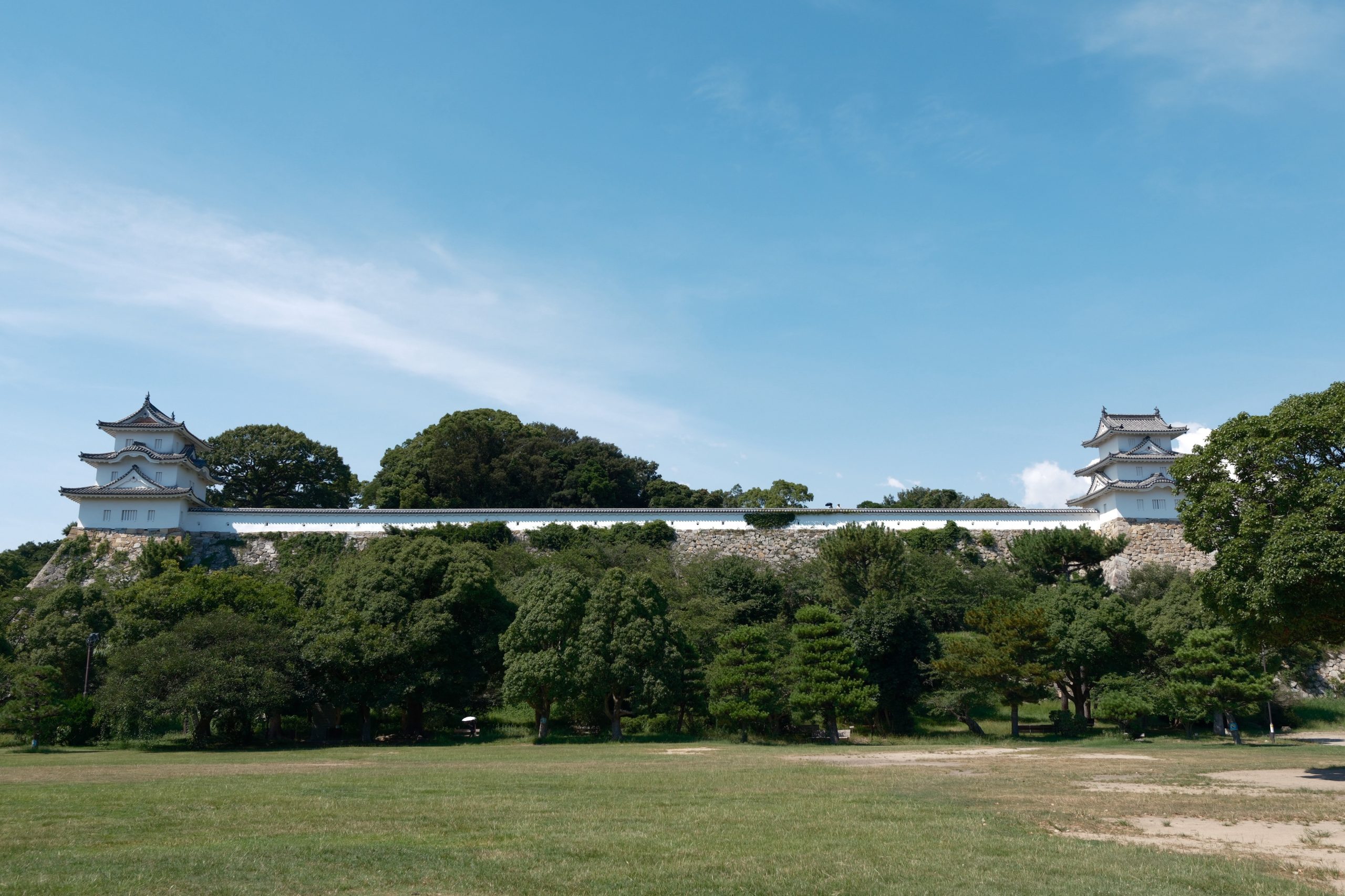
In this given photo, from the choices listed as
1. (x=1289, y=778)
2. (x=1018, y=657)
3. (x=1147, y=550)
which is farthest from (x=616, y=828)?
(x=1147, y=550)

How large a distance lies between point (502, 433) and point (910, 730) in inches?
1341

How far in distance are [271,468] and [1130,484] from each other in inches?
1823

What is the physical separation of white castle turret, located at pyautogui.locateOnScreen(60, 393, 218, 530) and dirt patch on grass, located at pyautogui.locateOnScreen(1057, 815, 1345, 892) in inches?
1664

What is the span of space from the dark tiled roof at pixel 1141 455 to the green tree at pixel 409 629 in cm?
3051

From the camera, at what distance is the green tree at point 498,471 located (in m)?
51.0

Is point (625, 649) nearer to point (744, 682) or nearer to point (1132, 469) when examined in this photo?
point (744, 682)

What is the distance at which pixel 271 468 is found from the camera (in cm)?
5419

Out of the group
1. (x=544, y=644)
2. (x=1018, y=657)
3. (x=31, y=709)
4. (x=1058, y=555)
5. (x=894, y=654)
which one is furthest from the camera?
(x=1058, y=555)

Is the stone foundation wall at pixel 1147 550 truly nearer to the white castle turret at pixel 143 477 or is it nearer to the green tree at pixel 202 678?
the green tree at pixel 202 678

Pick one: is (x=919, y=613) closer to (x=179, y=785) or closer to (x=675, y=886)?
(x=179, y=785)

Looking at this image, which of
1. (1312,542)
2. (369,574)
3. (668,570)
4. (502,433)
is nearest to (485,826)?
(1312,542)

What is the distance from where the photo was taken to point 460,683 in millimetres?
26891

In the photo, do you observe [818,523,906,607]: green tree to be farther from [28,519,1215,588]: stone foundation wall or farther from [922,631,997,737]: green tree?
[922,631,997,737]: green tree

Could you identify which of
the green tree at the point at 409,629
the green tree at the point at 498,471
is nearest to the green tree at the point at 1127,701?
the green tree at the point at 409,629
